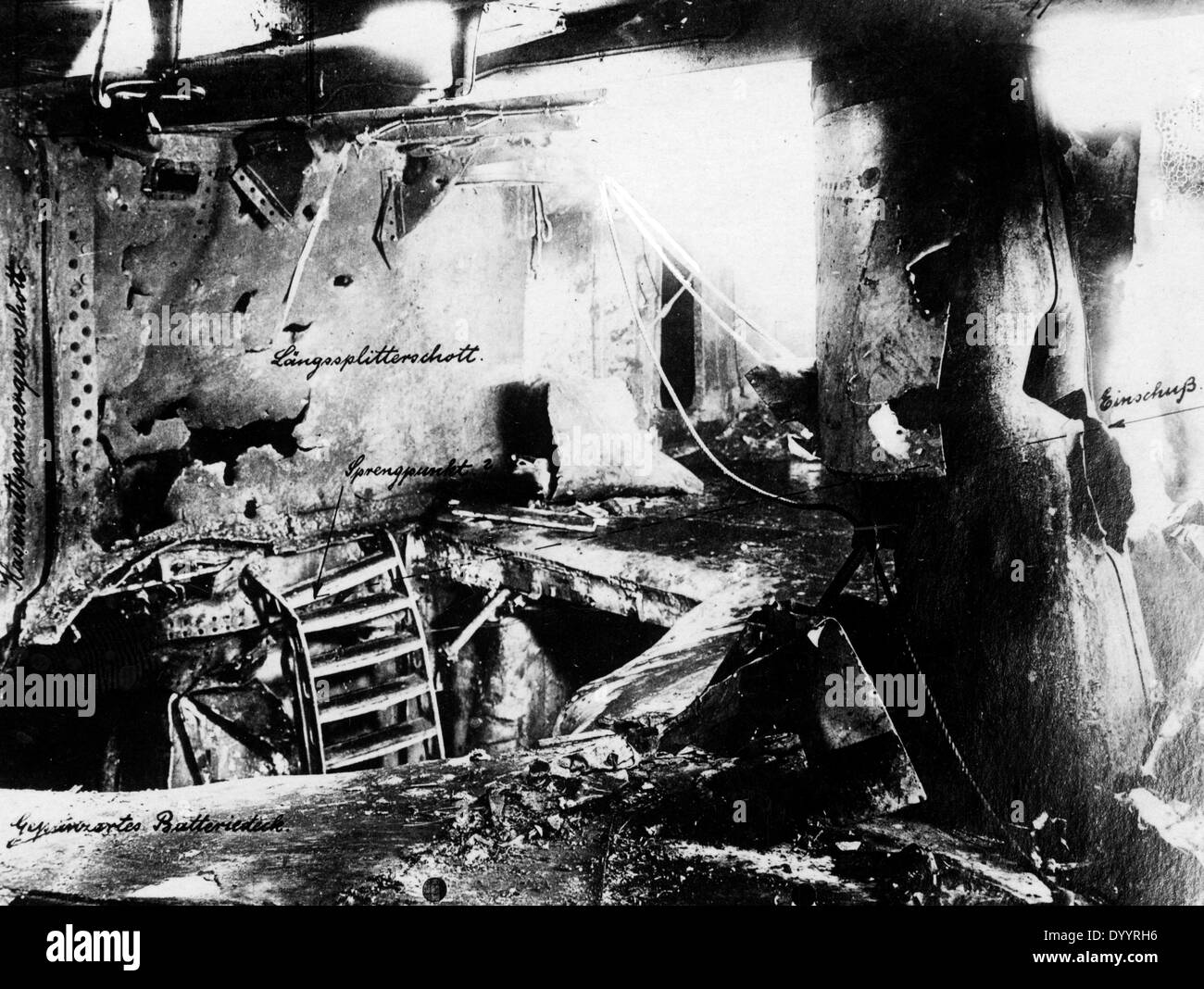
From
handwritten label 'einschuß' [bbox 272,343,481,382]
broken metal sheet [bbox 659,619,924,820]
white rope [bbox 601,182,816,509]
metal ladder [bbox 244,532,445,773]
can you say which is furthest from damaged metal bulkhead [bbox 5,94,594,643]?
broken metal sheet [bbox 659,619,924,820]

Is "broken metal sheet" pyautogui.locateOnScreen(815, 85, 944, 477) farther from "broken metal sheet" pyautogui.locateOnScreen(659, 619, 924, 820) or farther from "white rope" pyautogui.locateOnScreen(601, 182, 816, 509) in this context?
"broken metal sheet" pyautogui.locateOnScreen(659, 619, 924, 820)

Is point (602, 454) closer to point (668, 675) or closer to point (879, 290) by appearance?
point (668, 675)

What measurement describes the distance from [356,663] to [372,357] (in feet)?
3.45

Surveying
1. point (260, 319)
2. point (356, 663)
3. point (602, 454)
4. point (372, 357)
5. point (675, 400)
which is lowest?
point (356, 663)

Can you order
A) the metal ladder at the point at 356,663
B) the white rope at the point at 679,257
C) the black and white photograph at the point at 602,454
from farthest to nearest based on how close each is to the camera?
the metal ladder at the point at 356,663
the white rope at the point at 679,257
the black and white photograph at the point at 602,454

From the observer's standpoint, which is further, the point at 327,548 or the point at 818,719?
the point at 327,548

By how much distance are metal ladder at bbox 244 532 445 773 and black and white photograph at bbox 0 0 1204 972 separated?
16 millimetres

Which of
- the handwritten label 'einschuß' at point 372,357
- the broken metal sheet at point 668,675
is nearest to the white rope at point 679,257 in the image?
the handwritten label 'einschuß' at point 372,357

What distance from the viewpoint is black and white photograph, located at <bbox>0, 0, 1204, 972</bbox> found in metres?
2.58

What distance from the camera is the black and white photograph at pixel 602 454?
2582mm

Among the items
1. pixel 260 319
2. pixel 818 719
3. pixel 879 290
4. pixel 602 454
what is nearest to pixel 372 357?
pixel 260 319

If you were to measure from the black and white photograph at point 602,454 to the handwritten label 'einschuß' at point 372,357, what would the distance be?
0.05 feet

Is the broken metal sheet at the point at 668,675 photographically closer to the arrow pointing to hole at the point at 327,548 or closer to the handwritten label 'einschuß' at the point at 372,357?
the arrow pointing to hole at the point at 327,548

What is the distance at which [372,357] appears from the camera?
2764mm
